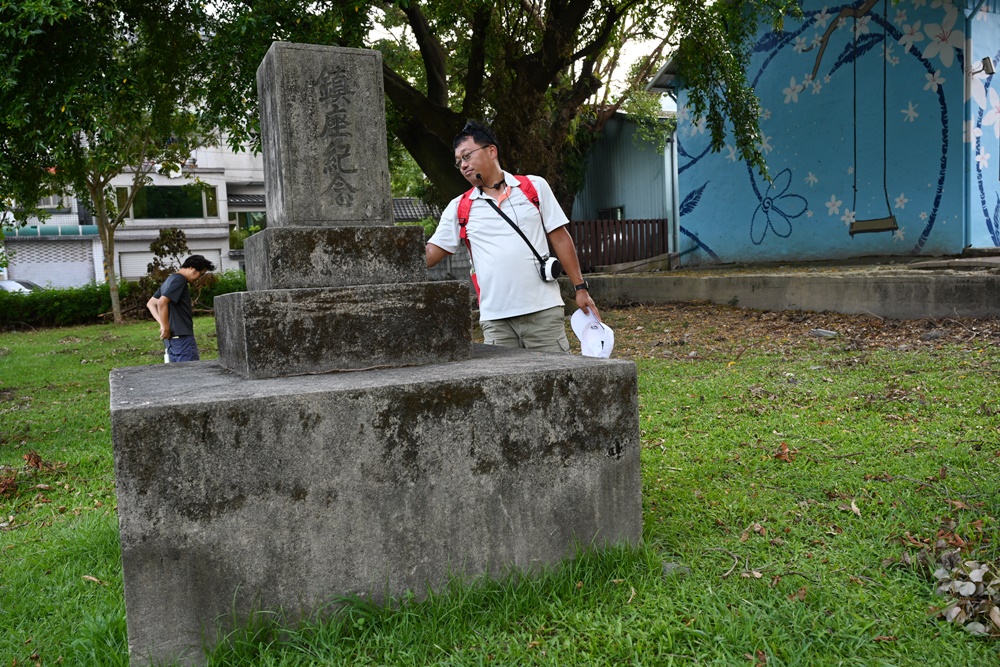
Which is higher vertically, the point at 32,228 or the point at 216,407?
the point at 32,228

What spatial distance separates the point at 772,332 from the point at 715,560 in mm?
6994

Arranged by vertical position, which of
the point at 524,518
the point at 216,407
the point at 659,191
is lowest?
the point at 524,518

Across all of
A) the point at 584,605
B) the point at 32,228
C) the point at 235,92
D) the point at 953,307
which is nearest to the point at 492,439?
the point at 584,605

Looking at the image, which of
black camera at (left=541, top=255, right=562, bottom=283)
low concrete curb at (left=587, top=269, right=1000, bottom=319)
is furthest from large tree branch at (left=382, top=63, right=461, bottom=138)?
black camera at (left=541, top=255, right=562, bottom=283)

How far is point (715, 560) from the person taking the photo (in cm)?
328

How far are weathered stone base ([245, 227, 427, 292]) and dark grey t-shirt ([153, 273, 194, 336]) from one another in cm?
378

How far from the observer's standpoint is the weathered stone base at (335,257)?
10.9 ft

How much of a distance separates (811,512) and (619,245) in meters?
15.5

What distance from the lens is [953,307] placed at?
352 inches

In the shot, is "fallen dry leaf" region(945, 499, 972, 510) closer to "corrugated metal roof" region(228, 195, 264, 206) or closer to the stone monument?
the stone monument

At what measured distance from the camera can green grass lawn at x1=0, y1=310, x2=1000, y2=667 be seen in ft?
8.83

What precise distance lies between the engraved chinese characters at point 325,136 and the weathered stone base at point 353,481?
2.78ft

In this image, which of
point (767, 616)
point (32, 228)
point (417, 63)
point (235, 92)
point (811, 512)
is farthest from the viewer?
point (32, 228)

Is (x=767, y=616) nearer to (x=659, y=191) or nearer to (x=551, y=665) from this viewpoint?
(x=551, y=665)
